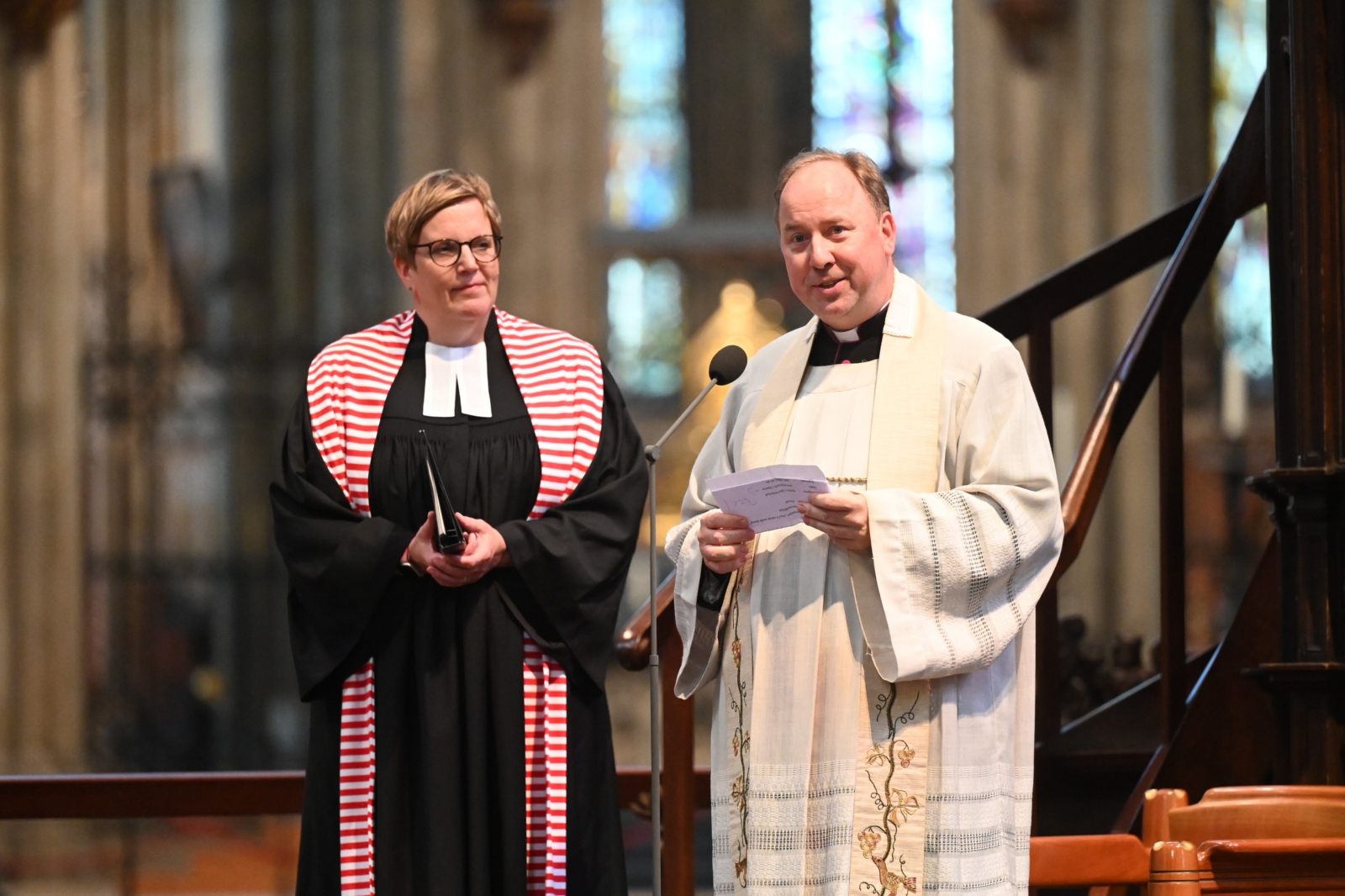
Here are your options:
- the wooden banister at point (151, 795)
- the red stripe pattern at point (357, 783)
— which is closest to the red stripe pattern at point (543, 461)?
the red stripe pattern at point (357, 783)

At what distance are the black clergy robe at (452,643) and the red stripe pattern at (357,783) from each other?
0.06 feet

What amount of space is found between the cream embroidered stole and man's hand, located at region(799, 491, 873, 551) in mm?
60

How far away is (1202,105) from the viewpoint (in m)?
12.9

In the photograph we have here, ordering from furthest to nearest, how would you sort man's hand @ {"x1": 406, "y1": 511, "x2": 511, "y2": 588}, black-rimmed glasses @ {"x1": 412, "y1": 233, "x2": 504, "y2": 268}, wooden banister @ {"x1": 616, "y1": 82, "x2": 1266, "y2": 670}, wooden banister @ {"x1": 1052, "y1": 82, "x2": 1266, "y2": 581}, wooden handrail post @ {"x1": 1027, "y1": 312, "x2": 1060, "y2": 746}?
wooden handrail post @ {"x1": 1027, "y1": 312, "x2": 1060, "y2": 746}, wooden banister @ {"x1": 1052, "y1": 82, "x2": 1266, "y2": 581}, wooden banister @ {"x1": 616, "y1": 82, "x2": 1266, "y2": 670}, black-rimmed glasses @ {"x1": 412, "y1": 233, "x2": 504, "y2": 268}, man's hand @ {"x1": 406, "y1": 511, "x2": 511, "y2": 588}

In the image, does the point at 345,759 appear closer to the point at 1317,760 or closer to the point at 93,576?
the point at 1317,760

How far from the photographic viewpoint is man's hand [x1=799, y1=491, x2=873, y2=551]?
270cm

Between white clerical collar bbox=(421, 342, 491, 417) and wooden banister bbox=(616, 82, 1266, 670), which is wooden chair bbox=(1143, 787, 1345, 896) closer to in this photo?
wooden banister bbox=(616, 82, 1266, 670)

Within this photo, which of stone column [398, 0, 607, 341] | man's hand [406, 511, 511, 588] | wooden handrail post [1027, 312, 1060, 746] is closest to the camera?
man's hand [406, 511, 511, 588]

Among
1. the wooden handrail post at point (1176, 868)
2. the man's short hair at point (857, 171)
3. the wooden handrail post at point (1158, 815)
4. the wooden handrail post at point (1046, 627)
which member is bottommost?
the wooden handrail post at point (1176, 868)

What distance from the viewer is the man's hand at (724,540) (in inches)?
111

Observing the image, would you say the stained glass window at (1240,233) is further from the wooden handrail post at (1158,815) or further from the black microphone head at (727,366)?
the wooden handrail post at (1158,815)

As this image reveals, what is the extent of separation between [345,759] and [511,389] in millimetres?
795

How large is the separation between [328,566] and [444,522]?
295 mm

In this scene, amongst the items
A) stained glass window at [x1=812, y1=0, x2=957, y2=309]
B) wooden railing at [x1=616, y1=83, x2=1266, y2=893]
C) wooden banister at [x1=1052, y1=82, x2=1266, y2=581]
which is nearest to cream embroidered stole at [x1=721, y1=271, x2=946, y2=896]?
wooden railing at [x1=616, y1=83, x2=1266, y2=893]
